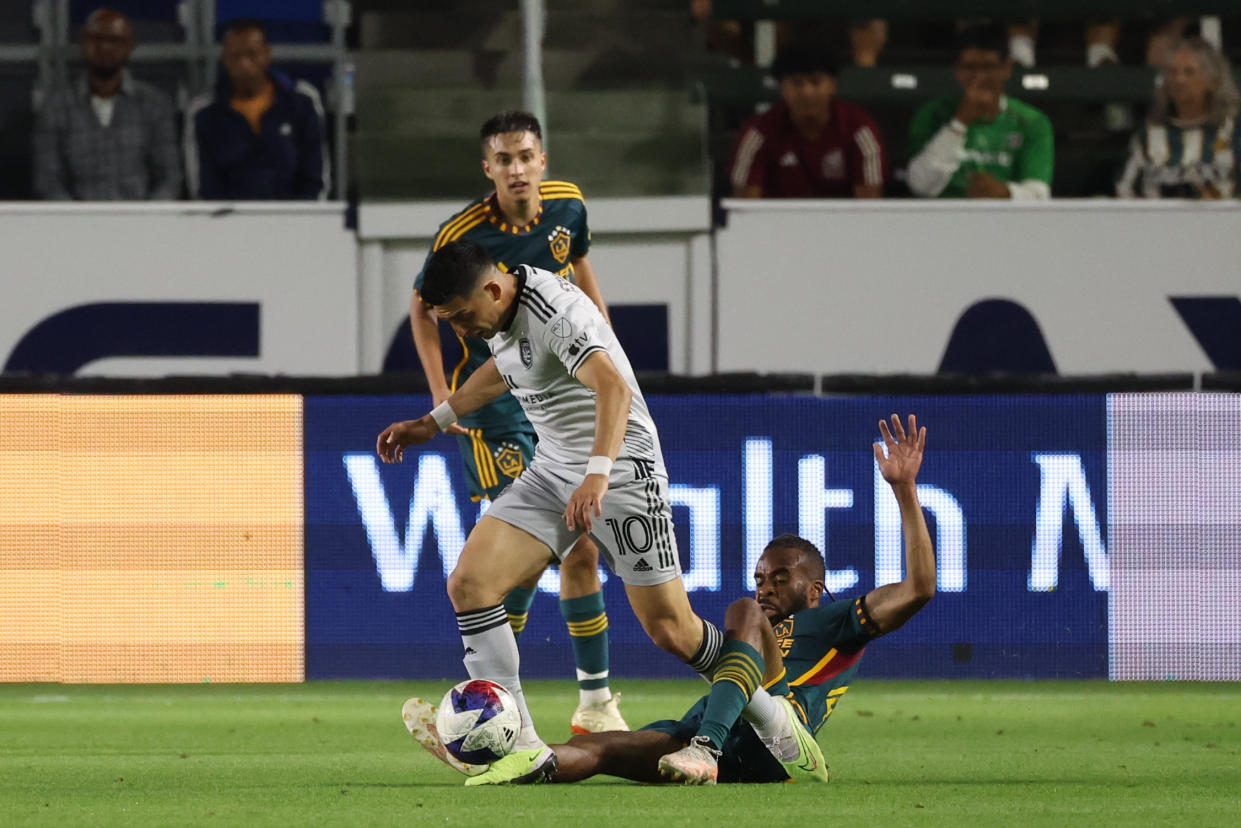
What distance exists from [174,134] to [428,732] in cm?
670

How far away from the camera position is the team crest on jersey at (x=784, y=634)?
591cm

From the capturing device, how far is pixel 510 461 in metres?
7.18

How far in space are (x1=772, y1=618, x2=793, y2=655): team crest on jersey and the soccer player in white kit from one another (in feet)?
1.57

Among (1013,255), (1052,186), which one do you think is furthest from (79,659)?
(1052,186)

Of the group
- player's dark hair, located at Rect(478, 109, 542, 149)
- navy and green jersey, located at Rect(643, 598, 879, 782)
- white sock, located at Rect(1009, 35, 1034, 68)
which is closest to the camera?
navy and green jersey, located at Rect(643, 598, 879, 782)

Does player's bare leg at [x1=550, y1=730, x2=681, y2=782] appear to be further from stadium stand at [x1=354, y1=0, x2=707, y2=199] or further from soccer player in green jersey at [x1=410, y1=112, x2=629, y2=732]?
stadium stand at [x1=354, y1=0, x2=707, y2=199]

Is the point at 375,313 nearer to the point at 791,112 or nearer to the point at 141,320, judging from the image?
the point at 141,320

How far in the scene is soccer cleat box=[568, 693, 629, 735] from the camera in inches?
274

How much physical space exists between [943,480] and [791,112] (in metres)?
2.95

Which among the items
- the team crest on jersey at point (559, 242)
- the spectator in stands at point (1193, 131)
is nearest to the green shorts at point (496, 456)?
the team crest on jersey at point (559, 242)

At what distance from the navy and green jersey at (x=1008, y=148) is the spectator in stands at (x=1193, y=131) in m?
0.61

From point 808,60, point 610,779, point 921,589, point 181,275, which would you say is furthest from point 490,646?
point 808,60

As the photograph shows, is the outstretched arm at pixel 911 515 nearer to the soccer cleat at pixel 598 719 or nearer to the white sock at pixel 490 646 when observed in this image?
the white sock at pixel 490 646

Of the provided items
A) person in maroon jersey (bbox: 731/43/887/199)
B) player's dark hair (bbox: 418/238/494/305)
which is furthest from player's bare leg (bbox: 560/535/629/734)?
person in maroon jersey (bbox: 731/43/887/199)
